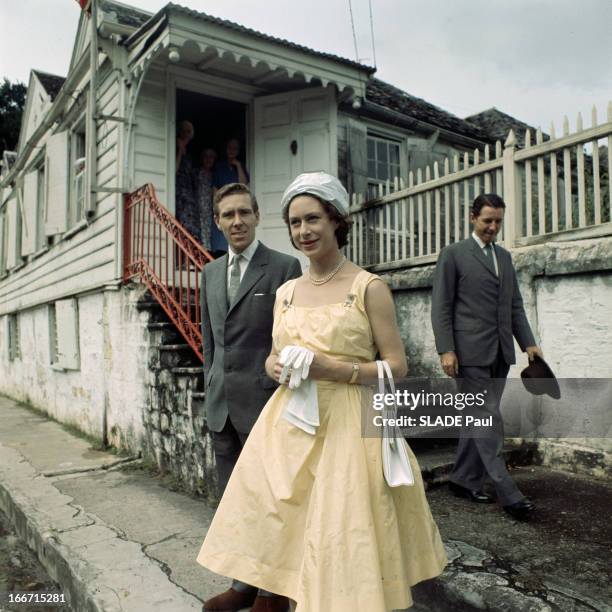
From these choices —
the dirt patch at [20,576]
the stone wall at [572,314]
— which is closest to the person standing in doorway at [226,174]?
the stone wall at [572,314]

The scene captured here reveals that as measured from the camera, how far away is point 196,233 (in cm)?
789

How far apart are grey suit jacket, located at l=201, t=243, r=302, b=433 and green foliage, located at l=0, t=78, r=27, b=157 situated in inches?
1069

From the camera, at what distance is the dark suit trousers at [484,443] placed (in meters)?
3.23

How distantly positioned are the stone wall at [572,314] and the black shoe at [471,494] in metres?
1.14

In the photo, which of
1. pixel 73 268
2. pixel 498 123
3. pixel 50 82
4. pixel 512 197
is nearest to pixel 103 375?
pixel 73 268

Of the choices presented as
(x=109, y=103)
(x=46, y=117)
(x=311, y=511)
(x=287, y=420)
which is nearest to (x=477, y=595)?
(x=311, y=511)

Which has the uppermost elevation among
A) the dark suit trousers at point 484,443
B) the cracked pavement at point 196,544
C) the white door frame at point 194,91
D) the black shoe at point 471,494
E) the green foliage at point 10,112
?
the green foliage at point 10,112

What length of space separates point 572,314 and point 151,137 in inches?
211

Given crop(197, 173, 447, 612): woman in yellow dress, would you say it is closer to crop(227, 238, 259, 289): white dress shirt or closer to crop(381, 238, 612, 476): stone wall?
crop(227, 238, 259, 289): white dress shirt

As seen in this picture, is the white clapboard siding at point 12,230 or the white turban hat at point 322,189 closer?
the white turban hat at point 322,189

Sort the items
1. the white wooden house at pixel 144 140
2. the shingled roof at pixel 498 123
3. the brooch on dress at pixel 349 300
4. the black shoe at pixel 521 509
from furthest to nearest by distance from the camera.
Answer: the shingled roof at pixel 498 123
the white wooden house at pixel 144 140
the black shoe at pixel 521 509
the brooch on dress at pixel 349 300

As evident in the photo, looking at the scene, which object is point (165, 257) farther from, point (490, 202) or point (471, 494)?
point (471, 494)

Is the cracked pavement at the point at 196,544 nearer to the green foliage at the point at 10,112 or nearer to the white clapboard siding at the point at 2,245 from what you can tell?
the white clapboard siding at the point at 2,245

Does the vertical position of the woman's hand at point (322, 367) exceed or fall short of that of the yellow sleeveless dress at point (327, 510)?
it exceeds it
